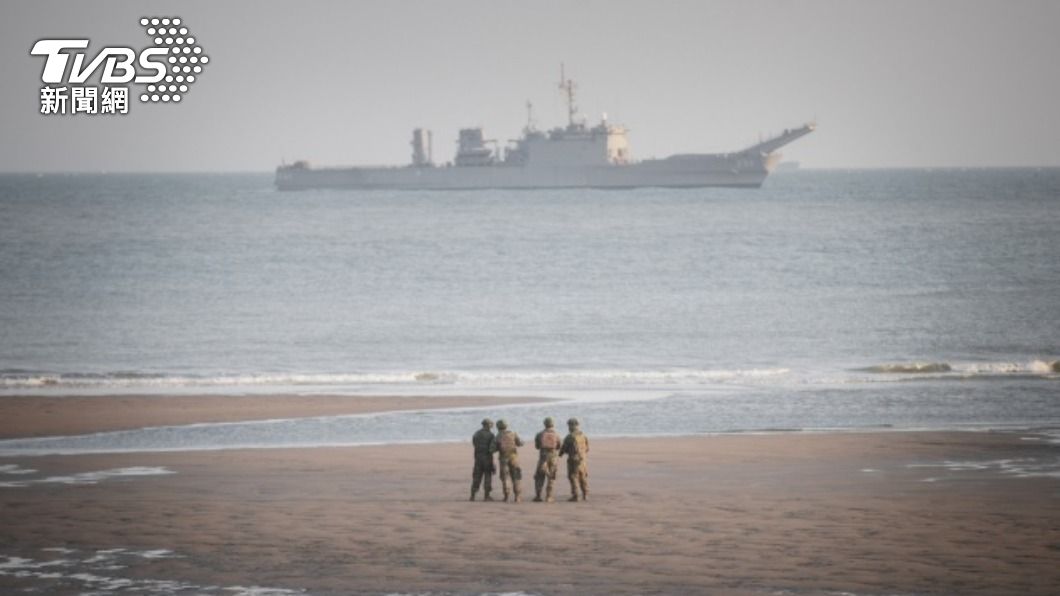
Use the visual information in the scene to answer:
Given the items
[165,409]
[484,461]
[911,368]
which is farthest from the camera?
[911,368]

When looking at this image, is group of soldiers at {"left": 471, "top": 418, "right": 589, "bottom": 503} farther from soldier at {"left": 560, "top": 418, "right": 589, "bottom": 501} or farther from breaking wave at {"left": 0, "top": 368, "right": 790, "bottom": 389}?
breaking wave at {"left": 0, "top": 368, "right": 790, "bottom": 389}

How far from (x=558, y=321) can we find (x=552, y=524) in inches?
1137

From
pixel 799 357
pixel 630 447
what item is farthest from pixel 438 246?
pixel 630 447

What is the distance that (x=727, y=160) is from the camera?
163m

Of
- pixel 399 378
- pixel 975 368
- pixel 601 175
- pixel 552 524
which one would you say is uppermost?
pixel 601 175

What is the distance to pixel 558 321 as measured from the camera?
4500cm

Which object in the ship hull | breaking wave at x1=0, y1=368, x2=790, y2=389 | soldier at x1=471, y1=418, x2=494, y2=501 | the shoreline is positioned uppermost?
the ship hull

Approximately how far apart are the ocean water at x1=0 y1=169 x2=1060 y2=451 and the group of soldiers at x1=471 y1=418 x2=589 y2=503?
5830 mm

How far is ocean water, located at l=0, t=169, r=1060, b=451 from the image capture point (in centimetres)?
2725

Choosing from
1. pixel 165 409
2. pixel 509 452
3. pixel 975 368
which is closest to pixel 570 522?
pixel 509 452

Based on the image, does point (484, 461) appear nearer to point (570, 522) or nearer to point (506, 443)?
point (506, 443)

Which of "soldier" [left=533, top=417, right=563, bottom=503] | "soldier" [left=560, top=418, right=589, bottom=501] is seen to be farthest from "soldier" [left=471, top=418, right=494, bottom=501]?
"soldier" [left=560, top=418, right=589, bottom=501]

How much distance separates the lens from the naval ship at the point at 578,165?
157m

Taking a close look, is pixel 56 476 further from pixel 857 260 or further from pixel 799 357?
pixel 857 260
